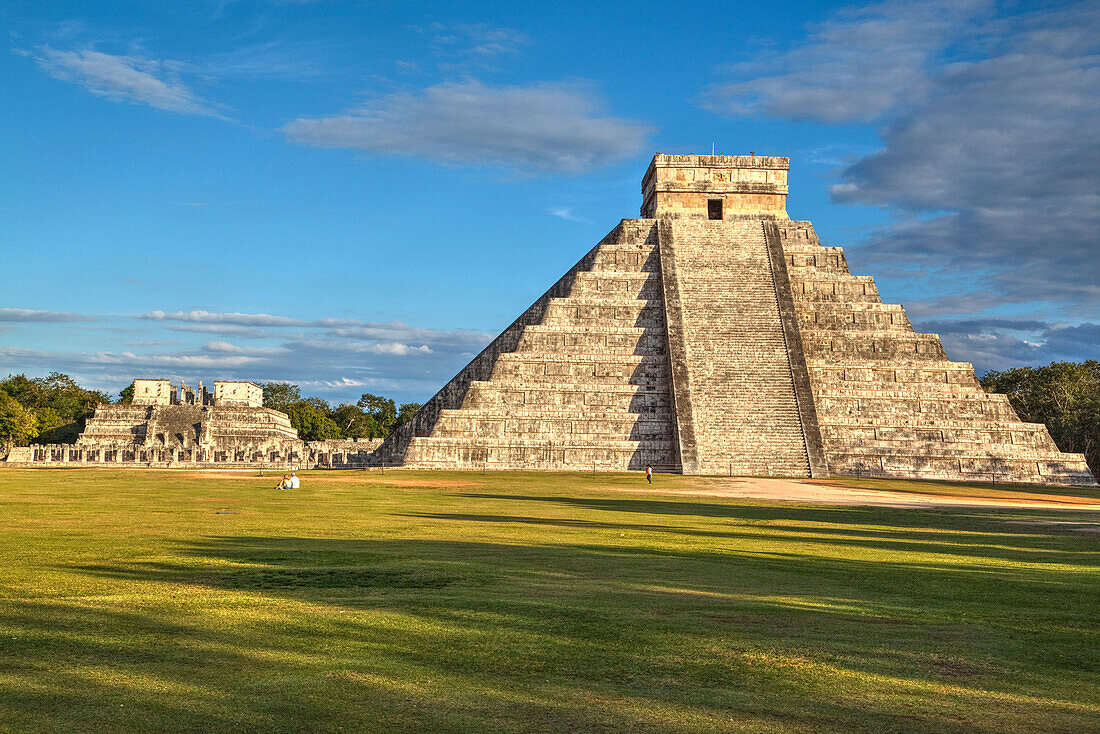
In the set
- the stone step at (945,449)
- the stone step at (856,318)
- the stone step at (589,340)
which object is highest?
the stone step at (856,318)

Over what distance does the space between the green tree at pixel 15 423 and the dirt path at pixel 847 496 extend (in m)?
61.9

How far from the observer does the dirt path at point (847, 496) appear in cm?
2734

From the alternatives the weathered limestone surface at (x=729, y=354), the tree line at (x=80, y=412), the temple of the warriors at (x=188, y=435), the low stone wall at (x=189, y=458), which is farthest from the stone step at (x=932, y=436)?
the tree line at (x=80, y=412)

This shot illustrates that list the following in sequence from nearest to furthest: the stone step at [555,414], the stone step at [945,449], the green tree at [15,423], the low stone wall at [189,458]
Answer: the stone step at [945,449]
the stone step at [555,414]
the low stone wall at [189,458]
the green tree at [15,423]

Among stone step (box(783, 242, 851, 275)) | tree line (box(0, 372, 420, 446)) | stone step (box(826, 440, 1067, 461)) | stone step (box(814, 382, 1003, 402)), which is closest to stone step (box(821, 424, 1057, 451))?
stone step (box(826, 440, 1067, 461))

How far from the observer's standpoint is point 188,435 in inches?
2849

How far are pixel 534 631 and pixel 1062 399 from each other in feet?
220

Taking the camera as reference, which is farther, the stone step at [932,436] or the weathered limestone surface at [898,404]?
the stone step at [932,436]

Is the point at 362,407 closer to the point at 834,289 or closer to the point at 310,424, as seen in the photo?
the point at 310,424

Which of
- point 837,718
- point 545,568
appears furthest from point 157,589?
point 837,718

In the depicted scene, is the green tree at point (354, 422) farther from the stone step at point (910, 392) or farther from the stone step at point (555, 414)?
the stone step at point (910, 392)

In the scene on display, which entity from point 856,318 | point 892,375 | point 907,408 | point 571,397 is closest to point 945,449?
point 907,408

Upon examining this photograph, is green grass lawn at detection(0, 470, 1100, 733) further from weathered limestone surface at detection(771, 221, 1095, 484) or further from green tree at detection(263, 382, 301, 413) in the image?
green tree at detection(263, 382, 301, 413)

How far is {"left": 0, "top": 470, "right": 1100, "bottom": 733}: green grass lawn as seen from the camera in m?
5.75
